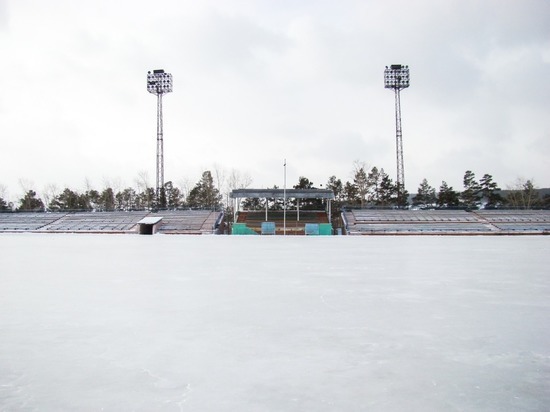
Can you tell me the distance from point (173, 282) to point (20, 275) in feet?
14.3

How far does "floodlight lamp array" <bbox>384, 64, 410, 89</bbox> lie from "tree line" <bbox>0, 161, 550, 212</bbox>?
2206 cm

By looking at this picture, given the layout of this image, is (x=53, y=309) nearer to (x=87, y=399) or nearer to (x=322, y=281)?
(x=87, y=399)

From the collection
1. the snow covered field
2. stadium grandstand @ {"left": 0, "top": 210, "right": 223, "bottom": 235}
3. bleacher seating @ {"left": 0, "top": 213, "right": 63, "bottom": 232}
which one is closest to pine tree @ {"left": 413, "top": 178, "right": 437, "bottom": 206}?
stadium grandstand @ {"left": 0, "top": 210, "right": 223, "bottom": 235}

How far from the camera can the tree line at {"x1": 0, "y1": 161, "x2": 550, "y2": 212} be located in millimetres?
76688

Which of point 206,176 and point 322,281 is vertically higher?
point 206,176

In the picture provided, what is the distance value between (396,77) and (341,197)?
3301 cm

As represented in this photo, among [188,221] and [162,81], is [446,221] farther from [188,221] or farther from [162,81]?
[162,81]

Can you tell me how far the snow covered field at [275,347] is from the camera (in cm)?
325

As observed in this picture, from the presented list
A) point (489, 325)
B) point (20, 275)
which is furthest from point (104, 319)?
point (20, 275)

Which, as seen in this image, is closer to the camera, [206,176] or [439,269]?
[439,269]

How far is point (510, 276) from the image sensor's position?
10648 mm

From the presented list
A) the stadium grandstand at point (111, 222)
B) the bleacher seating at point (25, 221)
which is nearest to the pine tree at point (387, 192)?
the stadium grandstand at point (111, 222)

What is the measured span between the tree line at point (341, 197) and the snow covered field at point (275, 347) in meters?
66.3

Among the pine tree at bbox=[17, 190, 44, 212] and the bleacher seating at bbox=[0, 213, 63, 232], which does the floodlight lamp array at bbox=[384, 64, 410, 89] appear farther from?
the pine tree at bbox=[17, 190, 44, 212]
